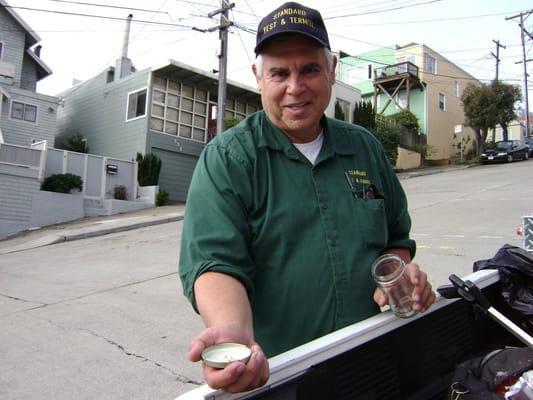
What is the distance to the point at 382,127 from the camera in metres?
27.1

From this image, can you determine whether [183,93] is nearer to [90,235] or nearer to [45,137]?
[45,137]

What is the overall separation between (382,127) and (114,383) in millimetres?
25554

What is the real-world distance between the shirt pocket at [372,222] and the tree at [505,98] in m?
31.7

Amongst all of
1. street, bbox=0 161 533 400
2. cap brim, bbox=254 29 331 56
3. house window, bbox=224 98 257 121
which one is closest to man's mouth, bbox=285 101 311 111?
cap brim, bbox=254 29 331 56

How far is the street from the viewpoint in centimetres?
364

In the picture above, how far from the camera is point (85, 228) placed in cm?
1511

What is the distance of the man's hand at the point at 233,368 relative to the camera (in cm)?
100

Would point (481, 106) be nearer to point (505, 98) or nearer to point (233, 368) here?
point (505, 98)

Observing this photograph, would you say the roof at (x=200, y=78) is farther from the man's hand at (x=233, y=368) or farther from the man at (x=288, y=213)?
the man's hand at (x=233, y=368)

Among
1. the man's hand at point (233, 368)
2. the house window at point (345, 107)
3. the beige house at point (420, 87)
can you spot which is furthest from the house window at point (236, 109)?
the man's hand at point (233, 368)

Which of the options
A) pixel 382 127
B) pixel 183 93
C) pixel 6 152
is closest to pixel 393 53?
pixel 382 127

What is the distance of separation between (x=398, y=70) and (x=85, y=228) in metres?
Answer: 24.5

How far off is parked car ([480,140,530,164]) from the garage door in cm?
1833

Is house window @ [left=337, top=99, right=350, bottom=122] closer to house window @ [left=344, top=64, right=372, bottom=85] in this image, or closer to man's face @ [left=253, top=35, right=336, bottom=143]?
house window @ [left=344, top=64, right=372, bottom=85]
